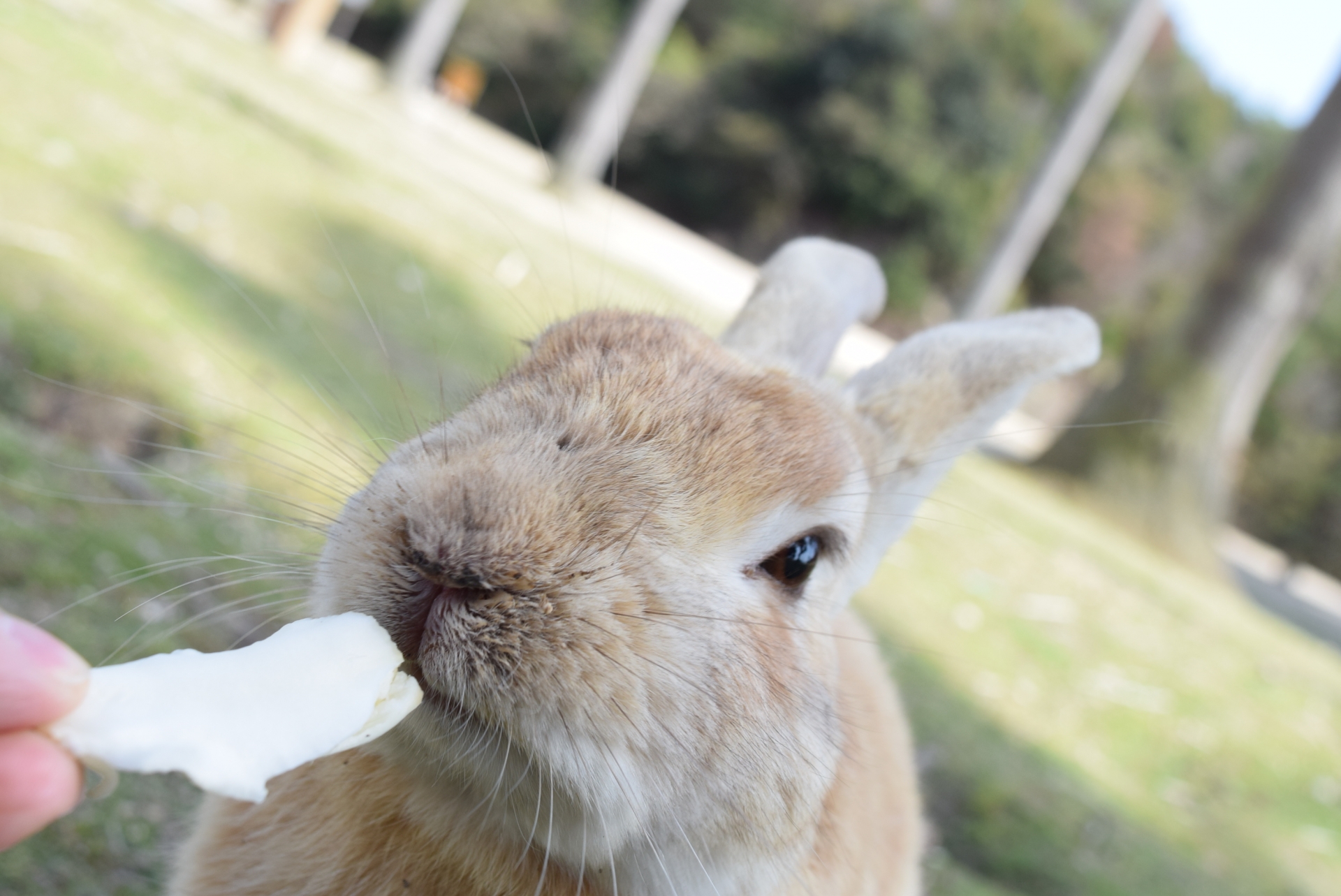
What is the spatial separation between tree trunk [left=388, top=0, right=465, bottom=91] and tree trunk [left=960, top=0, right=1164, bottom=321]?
874cm

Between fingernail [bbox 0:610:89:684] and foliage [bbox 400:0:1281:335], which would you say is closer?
fingernail [bbox 0:610:89:684]

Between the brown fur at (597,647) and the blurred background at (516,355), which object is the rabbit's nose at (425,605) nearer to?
the brown fur at (597,647)

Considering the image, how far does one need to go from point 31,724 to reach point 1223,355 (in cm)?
1254

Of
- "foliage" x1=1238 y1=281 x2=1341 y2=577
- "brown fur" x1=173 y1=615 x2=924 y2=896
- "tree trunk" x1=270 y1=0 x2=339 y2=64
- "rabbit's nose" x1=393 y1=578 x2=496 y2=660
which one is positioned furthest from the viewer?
"foliage" x1=1238 y1=281 x2=1341 y2=577

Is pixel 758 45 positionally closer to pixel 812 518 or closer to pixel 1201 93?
pixel 1201 93

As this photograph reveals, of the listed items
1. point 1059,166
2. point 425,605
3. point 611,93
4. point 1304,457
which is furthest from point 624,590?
point 1304,457

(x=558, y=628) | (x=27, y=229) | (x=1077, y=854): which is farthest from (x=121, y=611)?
(x=1077, y=854)

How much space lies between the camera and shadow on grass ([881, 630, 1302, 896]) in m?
4.39

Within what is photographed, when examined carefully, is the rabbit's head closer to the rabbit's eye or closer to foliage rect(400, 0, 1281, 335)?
the rabbit's eye

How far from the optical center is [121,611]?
2.78 metres

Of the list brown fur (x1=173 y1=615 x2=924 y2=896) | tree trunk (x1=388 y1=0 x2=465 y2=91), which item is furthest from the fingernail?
tree trunk (x1=388 y1=0 x2=465 y2=91)

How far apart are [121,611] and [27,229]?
215 centimetres

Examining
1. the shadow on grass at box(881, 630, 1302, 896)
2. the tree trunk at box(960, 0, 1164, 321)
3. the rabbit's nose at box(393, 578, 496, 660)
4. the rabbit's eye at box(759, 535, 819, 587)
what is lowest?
the shadow on grass at box(881, 630, 1302, 896)

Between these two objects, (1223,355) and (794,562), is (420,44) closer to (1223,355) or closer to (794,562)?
(1223,355)
